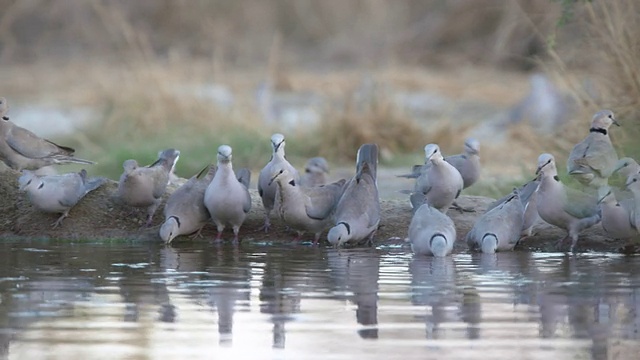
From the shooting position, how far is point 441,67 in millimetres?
24594

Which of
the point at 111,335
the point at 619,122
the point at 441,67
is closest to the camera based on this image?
the point at 111,335

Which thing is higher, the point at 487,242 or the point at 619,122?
the point at 619,122

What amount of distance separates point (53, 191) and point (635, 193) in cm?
402

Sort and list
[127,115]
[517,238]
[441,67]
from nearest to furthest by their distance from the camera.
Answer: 1. [517,238]
2. [127,115]
3. [441,67]

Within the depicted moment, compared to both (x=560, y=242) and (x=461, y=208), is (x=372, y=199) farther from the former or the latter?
(x=560, y=242)

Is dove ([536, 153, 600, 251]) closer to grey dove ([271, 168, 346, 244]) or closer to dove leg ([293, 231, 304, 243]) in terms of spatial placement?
grey dove ([271, 168, 346, 244])

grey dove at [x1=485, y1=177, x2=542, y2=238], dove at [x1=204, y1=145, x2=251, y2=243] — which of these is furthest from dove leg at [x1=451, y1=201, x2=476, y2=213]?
dove at [x1=204, y1=145, x2=251, y2=243]

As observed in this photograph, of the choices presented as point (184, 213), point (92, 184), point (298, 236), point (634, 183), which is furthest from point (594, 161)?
point (92, 184)

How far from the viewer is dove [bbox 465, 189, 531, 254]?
9375 millimetres

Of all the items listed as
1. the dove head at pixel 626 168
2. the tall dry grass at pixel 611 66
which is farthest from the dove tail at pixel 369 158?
the tall dry grass at pixel 611 66

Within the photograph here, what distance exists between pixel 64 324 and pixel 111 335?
0.34 meters

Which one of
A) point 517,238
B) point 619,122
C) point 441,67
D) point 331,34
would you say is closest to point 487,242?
point 517,238

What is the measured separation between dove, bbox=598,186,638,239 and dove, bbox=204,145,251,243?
2.47 m

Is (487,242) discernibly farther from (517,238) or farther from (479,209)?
(479,209)
